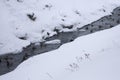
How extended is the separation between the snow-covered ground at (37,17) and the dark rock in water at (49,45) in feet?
0.66

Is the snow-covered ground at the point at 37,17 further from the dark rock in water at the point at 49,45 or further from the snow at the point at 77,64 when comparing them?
the snow at the point at 77,64

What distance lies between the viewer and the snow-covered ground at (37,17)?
5.87 metres

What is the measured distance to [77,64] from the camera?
161 inches

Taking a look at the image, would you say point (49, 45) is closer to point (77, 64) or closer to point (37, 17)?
point (37, 17)

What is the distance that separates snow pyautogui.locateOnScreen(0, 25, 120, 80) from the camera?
129 inches

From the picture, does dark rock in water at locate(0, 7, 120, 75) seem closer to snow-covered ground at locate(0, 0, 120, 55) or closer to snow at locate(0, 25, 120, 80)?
snow-covered ground at locate(0, 0, 120, 55)

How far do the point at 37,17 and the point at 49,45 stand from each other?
1587 millimetres

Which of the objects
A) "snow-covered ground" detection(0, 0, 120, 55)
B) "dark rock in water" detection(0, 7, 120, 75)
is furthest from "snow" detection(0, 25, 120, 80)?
"snow-covered ground" detection(0, 0, 120, 55)

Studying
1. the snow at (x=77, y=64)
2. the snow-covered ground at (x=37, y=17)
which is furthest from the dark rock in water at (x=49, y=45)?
the snow at (x=77, y=64)

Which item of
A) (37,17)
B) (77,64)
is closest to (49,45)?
(37,17)

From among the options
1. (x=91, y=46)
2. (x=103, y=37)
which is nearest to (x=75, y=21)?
(x=103, y=37)

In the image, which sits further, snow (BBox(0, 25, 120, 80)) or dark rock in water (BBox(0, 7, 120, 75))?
dark rock in water (BBox(0, 7, 120, 75))

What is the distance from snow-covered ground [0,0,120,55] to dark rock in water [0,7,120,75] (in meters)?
0.20

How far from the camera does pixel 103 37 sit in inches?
232
